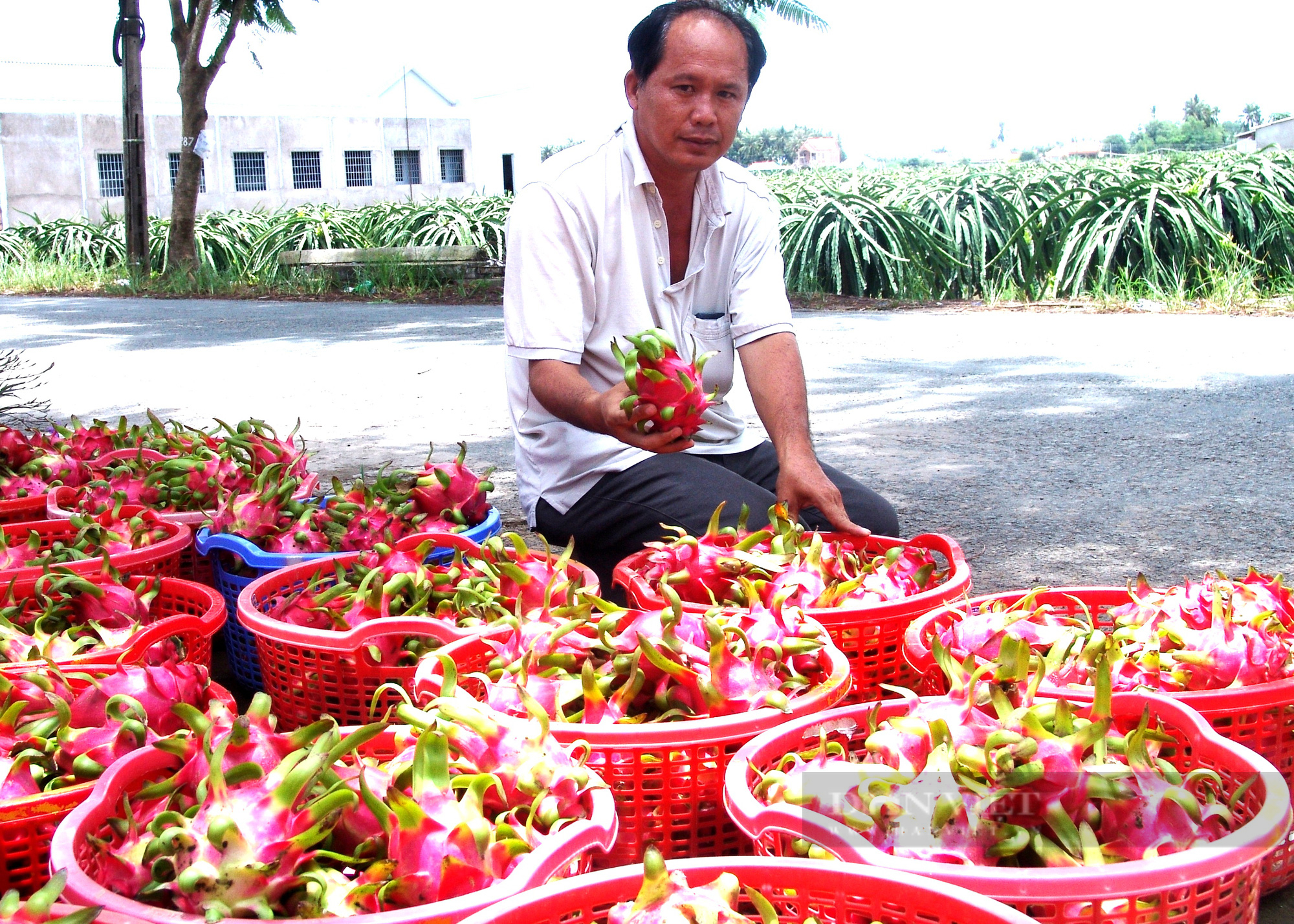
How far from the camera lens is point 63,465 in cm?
330

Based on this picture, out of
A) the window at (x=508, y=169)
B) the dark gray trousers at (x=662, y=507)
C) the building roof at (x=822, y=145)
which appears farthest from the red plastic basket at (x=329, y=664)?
the building roof at (x=822, y=145)

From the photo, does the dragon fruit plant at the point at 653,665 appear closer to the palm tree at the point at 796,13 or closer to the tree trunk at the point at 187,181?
the tree trunk at the point at 187,181

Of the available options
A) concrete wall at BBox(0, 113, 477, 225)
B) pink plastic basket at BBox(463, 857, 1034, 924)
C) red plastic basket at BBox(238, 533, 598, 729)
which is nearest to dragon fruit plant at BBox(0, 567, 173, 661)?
red plastic basket at BBox(238, 533, 598, 729)

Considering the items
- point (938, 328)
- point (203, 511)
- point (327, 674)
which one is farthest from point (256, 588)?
point (938, 328)

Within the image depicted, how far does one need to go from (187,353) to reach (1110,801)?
8769 millimetres

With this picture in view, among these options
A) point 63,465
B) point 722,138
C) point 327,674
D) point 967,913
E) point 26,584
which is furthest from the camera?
point 63,465

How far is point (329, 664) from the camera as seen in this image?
2.11m

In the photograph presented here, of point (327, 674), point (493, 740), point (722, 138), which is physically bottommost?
point (327, 674)

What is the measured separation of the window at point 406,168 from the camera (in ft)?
117

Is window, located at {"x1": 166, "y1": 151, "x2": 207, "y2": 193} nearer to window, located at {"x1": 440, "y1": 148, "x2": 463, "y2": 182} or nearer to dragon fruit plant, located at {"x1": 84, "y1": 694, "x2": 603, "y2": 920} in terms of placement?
window, located at {"x1": 440, "y1": 148, "x2": 463, "y2": 182}

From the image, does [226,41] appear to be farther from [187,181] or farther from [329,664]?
[329,664]

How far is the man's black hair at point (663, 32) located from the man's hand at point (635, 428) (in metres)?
0.92

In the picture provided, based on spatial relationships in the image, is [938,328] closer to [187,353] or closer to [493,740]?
[187,353]

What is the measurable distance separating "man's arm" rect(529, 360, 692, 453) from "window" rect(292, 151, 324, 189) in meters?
32.7
